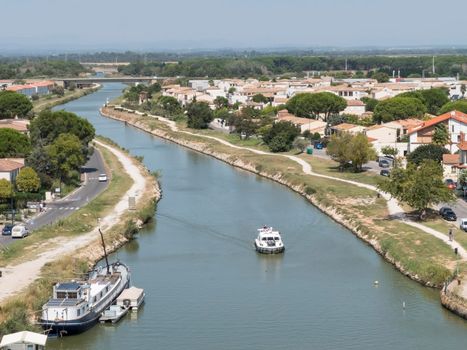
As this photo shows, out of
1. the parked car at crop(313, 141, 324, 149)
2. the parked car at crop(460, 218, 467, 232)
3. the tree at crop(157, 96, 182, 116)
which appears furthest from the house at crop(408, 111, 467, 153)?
the tree at crop(157, 96, 182, 116)

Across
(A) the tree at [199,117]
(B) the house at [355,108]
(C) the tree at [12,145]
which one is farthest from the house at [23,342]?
(B) the house at [355,108]

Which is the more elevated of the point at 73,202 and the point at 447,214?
the point at 447,214

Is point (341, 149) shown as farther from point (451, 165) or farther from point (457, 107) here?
point (457, 107)

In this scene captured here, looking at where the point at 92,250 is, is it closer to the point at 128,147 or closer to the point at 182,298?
the point at 182,298

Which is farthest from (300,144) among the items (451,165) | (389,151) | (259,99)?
(259,99)

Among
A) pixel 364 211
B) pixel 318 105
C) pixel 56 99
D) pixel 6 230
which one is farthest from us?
pixel 56 99

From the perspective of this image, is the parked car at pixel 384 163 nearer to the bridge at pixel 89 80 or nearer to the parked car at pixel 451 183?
the parked car at pixel 451 183

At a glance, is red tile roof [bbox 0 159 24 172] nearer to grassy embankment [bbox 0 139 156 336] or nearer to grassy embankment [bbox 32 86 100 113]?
grassy embankment [bbox 0 139 156 336]
